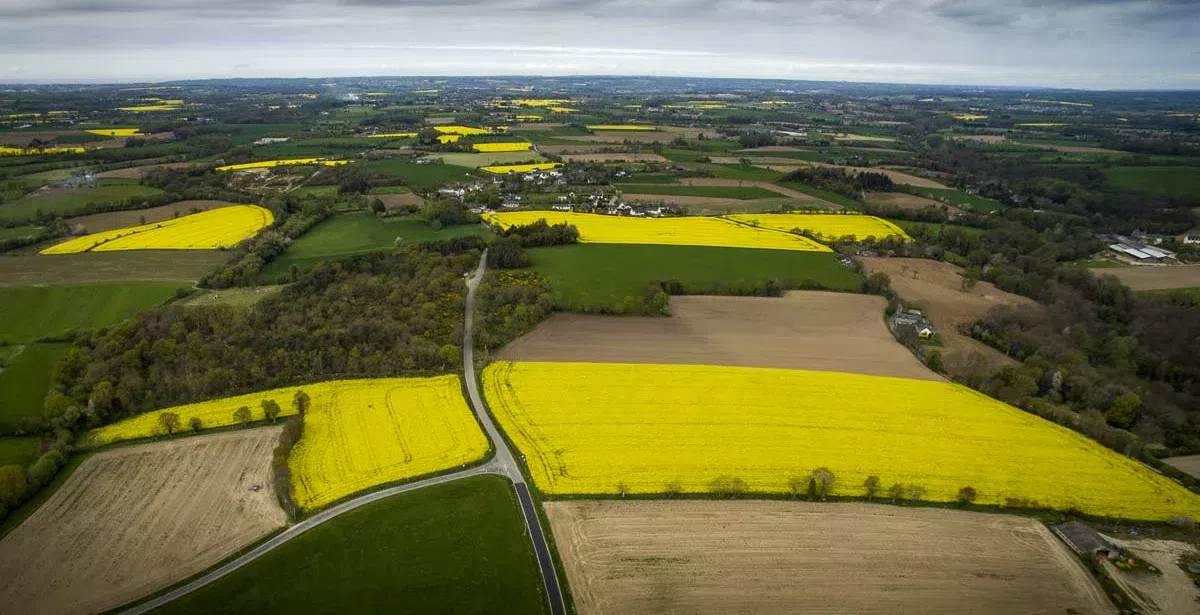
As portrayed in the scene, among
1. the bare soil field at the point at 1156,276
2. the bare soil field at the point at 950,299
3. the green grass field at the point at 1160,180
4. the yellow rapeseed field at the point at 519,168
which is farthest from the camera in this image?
the yellow rapeseed field at the point at 519,168

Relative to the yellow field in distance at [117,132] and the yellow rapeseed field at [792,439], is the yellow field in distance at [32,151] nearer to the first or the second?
the yellow field in distance at [117,132]

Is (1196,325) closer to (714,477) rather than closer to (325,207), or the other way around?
(714,477)

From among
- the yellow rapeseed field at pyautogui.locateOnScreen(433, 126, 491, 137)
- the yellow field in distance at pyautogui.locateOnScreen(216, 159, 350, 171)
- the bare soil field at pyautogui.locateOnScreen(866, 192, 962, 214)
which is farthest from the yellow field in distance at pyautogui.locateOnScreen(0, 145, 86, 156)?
the bare soil field at pyautogui.locateOnScreen(866, 192, 962, 214)

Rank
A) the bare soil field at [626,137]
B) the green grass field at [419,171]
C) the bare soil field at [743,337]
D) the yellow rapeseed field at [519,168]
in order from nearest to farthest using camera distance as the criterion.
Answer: the bare soil field at [743,337] → the green grass field at [419,171] → the yellow rapeseed field at [519,168] → the bare soil field at [626,137]

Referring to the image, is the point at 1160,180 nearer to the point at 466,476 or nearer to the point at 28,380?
the point at 466,476

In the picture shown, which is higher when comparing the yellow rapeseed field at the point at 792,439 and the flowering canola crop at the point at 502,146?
the flowering canola crop at the point at 502,146

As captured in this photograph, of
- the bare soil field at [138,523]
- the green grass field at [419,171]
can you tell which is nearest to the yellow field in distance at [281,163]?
the green grass field at [419,171]

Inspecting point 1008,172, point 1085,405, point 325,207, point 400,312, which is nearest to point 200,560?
point 400,312
